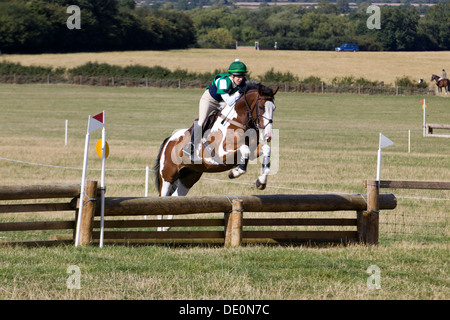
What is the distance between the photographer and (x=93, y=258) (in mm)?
8555

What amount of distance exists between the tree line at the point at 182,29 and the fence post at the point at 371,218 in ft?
240

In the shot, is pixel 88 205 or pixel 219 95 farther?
pixel 219 95

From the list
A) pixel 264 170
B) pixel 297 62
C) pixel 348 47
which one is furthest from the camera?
pixel 348 47

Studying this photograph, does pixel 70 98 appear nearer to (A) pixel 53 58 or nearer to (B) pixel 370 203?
(A) pixel 53 58

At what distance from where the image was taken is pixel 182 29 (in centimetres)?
10219

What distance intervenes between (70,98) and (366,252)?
165ft

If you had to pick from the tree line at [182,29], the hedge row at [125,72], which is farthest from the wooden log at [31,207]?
the tree line at [182,29]

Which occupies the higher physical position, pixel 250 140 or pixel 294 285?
pixel 250 140

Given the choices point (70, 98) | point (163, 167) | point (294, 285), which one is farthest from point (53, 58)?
point (294, 285)

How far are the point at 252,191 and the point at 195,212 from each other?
26.7 ft

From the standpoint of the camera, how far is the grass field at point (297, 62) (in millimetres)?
71250

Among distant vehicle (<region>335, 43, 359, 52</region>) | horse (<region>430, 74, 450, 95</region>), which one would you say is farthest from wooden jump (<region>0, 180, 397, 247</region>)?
distant vehicle (<region>335, 43, 359, 52</region>)

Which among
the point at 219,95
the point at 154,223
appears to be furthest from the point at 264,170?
the point at 219,95

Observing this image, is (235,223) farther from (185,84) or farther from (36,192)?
(185,84)
